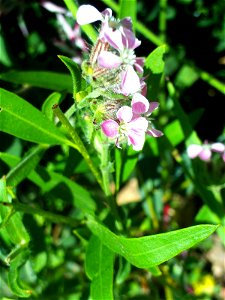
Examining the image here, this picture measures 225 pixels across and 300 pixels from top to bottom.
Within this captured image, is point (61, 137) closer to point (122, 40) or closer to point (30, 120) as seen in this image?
point (30, 120)

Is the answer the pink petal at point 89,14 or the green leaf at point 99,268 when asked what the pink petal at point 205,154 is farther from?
the pink petal at point 89,14

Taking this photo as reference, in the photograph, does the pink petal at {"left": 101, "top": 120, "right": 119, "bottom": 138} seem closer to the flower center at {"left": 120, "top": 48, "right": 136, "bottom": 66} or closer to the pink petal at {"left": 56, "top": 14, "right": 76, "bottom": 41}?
the flower center at {"left": 120, "top": 48, "right": 136, "bottom": 66}

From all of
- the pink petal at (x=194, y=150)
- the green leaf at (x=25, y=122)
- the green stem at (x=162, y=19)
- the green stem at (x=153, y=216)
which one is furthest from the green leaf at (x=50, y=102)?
the green stem at (x=162, y=19)

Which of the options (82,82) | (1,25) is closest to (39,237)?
(82,82)

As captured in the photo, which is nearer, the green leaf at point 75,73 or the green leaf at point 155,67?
the green leaf at point 75,73

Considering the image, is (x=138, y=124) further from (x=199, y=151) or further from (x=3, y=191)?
(x=199, y=151)

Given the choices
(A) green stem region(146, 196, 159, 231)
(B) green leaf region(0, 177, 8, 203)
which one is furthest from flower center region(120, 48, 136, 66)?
→ (A) green stem region(146, 196, 159, 231)
